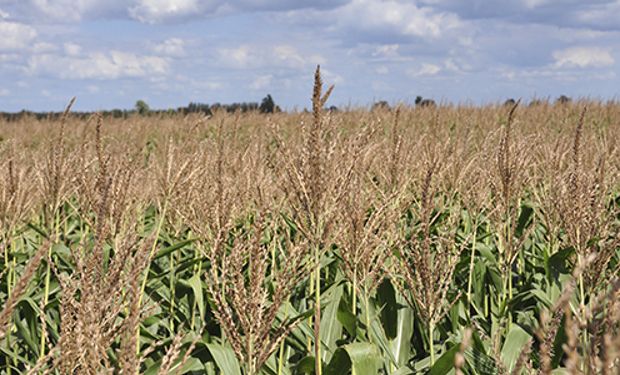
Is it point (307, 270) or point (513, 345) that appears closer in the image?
point (307, 270)

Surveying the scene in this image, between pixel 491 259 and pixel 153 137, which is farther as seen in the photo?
pixel 153 137

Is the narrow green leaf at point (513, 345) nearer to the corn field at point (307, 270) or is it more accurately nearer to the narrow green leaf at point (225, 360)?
the corn field at point (307, 270)

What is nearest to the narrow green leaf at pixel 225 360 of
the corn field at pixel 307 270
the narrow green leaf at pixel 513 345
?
the corn field at pixel 307 270

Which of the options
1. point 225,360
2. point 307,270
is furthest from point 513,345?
point 307,270

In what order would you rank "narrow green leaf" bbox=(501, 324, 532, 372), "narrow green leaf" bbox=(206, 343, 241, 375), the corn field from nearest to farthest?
the corn field
"narrow green leaf" bbox=(206, 343, 241, 375)
"narrow green leaf" bbox=(501, 324, 532, 372)

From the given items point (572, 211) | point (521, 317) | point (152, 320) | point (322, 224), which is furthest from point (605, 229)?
point (152, 320)

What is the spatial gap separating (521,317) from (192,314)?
2.12 metres

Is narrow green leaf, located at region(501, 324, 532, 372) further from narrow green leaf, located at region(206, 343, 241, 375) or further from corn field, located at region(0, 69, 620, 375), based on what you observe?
narrow green leaf, located at region(206, 343, 241, 375)

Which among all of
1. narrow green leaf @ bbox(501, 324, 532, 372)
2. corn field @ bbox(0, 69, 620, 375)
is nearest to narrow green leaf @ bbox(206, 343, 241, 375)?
corn field @ bbox(0, 69, 620, 375)

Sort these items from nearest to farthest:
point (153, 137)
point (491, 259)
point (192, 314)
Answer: point (192, 314)
point (491, 259)
point (153, 137)

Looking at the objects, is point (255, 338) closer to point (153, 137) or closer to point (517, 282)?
point (517, 282)

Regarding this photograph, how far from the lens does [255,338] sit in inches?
82.2

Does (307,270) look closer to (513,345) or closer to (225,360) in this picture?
(225,360)

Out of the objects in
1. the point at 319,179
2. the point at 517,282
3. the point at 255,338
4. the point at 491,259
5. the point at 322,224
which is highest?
the point at 319,179
